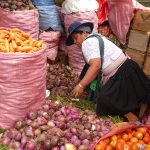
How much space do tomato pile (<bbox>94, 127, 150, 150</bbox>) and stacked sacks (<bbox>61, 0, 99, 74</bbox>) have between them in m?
2.40

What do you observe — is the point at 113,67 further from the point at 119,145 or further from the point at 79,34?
the point at 119,145

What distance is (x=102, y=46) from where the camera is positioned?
438 cm

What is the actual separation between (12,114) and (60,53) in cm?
246

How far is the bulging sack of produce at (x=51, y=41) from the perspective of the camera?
19.0 feet

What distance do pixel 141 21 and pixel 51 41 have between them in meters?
1.25

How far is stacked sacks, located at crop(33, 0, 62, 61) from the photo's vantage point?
5.76 m

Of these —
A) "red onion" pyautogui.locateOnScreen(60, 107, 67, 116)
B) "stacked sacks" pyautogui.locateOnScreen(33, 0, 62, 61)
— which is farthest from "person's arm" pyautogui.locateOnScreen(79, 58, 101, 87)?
"stacked sacks" pyautogui.locateOnScreen(33, 0, 62, 61)

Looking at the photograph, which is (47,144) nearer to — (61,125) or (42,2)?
(61,125)

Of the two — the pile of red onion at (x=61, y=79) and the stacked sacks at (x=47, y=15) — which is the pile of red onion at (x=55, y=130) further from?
the stacked sacks at (x=47, y=15)

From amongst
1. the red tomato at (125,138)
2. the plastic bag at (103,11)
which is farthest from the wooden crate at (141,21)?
the red tomato at (125,138)

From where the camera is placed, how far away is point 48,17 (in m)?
5.82

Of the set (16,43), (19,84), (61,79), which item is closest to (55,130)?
(19,84)

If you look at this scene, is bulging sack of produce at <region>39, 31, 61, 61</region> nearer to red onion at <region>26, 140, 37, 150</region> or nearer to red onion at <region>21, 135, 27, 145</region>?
red onion at <region>21, 135, 27, 145</region>

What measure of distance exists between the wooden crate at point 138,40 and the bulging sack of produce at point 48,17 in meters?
1.03
